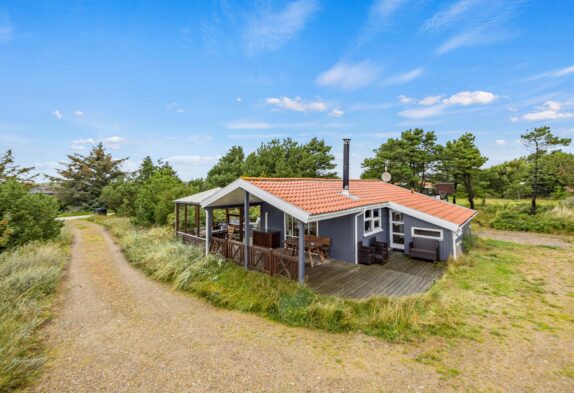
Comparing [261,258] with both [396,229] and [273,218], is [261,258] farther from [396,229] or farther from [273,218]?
[396,229]

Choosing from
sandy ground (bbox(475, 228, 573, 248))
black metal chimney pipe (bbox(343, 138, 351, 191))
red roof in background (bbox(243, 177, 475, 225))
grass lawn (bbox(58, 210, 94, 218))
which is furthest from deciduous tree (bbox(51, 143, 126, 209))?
sandy ground (bbox(475, 228, 573, 248))

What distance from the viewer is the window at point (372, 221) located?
1030 cm

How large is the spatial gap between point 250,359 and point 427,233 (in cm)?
869

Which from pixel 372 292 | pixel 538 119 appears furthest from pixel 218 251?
pixel 538 119

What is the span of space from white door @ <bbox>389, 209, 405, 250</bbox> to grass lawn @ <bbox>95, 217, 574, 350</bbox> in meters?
2.43

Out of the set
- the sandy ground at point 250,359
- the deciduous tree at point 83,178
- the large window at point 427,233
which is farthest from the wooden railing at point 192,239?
the deciduous tree at point 83,178

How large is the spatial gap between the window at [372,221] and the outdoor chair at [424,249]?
1.52m

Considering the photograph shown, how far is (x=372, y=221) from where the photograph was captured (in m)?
10.5

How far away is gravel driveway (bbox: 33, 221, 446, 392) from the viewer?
395cm

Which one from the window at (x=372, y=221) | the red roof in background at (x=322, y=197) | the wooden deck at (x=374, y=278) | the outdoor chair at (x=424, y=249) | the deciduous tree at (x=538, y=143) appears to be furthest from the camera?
the deciduous tree at (x=538, y=143)

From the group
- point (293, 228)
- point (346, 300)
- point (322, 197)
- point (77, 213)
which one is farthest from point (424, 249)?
point (77, 213)

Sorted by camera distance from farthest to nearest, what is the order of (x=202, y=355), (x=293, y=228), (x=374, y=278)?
(x=293, y=228) < (x=374, y=278) < (x=202, y=355)

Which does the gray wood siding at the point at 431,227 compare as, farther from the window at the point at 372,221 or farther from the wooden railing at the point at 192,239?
the wooden railing at the point at 192,239

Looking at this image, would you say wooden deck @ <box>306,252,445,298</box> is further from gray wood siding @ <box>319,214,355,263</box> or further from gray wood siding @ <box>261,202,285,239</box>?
gray wood siding @ <box>261,202,285,239</box>
